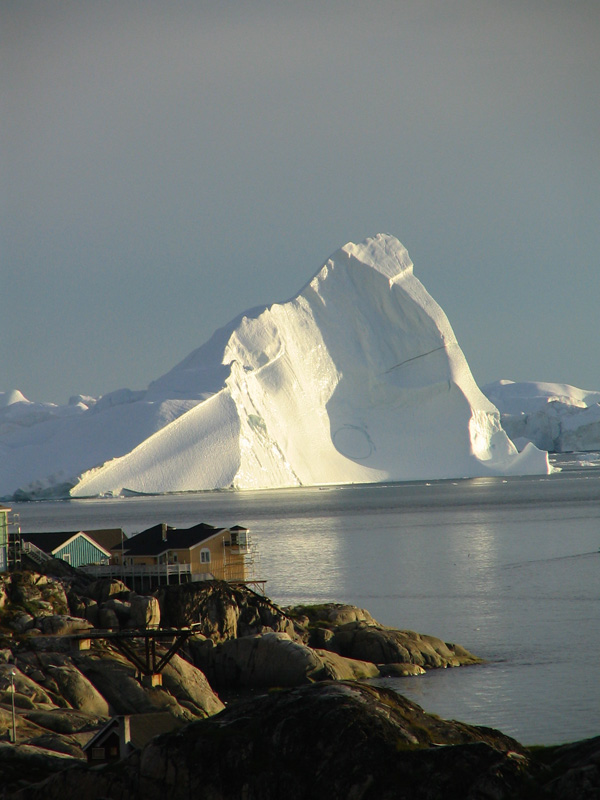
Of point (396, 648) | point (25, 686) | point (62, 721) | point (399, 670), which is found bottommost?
point (399, 670)

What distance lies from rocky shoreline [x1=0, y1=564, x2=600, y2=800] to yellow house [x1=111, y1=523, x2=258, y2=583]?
90.2 inches

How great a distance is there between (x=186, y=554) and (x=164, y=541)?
64cm

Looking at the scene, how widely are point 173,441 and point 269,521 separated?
953 inches

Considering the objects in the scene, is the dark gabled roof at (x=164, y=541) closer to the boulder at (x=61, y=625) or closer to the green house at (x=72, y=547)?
the green house at (x=72, y=547)

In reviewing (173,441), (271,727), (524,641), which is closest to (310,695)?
(271,727)

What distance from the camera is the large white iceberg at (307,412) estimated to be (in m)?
81.2

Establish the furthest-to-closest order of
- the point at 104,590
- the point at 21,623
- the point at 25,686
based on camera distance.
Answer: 1. the point at 104,590
2. the point at 21,623
3. the point at 25,686

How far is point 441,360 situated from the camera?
9294 cm

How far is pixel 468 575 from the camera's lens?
118ft

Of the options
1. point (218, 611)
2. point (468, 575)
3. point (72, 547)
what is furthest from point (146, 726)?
point (468, 575)

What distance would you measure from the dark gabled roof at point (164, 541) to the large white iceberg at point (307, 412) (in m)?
54.4

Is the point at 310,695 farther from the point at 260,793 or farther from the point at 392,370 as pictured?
the point at 392,370

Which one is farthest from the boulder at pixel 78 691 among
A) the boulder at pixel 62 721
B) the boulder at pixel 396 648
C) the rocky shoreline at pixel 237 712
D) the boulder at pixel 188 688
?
the boulder at pixel 396 648

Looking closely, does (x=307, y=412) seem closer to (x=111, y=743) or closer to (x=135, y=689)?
(x=135, y=689)
